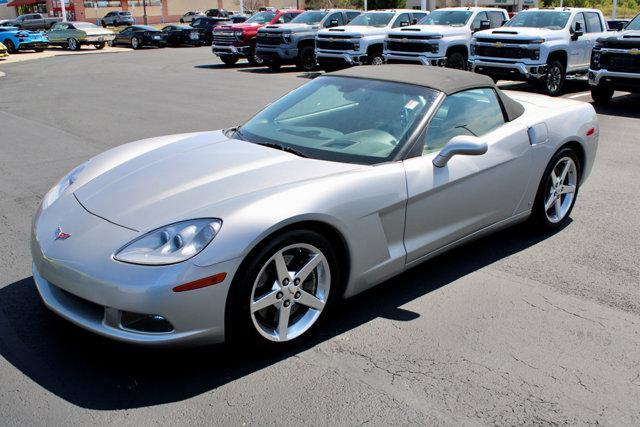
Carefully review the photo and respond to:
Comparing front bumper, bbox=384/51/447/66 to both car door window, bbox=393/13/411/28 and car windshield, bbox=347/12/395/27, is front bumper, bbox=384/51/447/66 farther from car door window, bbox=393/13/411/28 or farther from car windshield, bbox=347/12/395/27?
car windshield, bbox=347/12/395/27

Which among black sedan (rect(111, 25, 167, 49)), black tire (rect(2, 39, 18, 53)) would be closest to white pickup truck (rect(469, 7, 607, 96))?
black sedan (rect(111, 25, 167, 49))

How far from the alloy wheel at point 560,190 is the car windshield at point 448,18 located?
1250 centimetres

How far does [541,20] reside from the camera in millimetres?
14977

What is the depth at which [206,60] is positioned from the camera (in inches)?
1009

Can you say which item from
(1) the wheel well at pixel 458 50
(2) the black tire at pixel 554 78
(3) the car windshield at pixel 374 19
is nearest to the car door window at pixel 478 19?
(1) the wheel well at pixel 458 50

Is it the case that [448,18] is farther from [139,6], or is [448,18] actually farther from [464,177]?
[139,6]

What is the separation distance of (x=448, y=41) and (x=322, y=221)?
13.8 metres

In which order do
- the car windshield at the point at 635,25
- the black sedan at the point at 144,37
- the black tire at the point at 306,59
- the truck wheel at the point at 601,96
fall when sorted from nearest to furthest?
the car windshield at the point at 635,25
the truck wheel at the point at 601,96
the black tire at the point at 306,59
the black sedan at the point at 144,37

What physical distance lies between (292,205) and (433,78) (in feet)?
6.02

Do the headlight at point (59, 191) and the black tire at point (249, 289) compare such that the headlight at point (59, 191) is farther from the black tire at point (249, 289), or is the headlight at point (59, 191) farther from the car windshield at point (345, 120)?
the black tire at point (249, 289)

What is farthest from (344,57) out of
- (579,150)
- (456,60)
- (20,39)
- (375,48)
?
(20,39)

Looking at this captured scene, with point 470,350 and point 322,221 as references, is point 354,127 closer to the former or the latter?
point 322,221

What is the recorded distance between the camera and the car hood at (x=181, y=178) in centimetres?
337

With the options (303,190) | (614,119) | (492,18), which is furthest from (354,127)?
(492,18)
